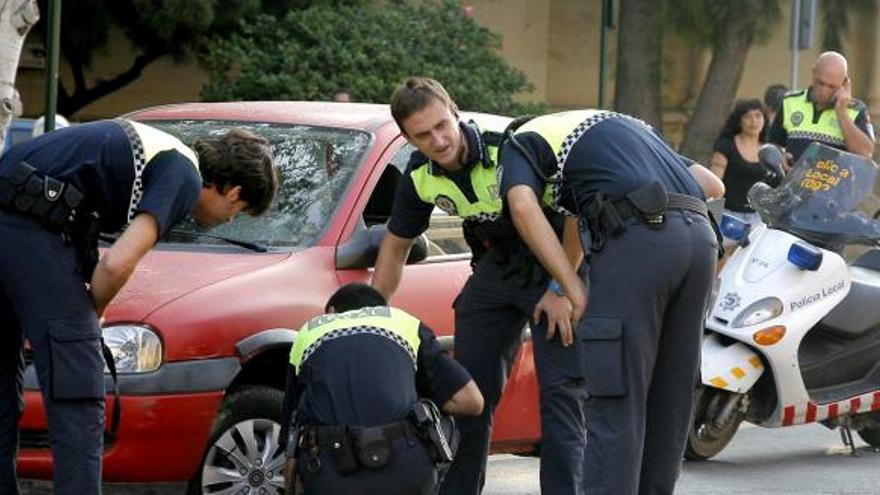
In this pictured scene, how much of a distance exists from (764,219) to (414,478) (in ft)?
13.8

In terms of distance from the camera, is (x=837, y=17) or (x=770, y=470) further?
(x=837, y=17)

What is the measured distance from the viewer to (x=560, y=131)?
6.26 m

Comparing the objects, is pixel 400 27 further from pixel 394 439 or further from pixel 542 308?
pixel 394 439

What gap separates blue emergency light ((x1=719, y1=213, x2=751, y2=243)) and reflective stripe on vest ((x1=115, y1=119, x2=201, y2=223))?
3.88 m

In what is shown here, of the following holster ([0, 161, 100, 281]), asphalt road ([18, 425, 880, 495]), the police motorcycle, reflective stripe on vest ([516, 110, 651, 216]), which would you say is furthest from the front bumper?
the police motorcycle

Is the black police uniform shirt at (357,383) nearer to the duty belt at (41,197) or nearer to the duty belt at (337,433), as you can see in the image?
the duty belt at (337,433)

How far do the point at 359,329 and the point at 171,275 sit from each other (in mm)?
1526

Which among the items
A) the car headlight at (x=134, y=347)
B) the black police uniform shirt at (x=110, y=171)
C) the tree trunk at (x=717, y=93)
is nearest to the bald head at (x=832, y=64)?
the car headlight at (x=134, y=347)

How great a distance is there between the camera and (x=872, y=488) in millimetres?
8641

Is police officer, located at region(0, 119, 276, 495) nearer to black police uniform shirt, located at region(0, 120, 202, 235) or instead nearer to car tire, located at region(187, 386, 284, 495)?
black police uniform shirt, located at region(0, 120, 202, 235)

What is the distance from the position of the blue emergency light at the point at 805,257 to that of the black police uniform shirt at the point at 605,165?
9.51 ft

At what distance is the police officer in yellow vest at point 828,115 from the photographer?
12.0 meters

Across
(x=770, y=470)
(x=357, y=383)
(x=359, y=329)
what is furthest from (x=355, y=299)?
(x=770, y=470)

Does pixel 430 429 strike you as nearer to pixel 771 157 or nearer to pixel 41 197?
pixel 41 197
